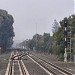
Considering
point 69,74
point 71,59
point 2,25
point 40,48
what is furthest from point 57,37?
point 40,48

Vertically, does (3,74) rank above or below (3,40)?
below

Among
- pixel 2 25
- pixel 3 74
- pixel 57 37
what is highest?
pixel 2 25

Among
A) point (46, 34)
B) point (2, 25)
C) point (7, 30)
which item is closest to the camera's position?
point (2, 25)

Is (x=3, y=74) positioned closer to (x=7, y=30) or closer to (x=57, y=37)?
(x=57, y=37)

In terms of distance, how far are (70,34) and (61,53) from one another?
4043 millimetres

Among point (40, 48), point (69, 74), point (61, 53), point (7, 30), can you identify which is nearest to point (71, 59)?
point (61, 53)

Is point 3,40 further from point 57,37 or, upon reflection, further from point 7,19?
point 57,37

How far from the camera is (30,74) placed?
3059 centimetres

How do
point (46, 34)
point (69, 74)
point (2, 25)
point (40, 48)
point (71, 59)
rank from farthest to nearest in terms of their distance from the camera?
point (46, 34)
point (40, 48)
point (2, 25)
point (71, 59)
point (69, 74)

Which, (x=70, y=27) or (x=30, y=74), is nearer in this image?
(x=30, y=74)

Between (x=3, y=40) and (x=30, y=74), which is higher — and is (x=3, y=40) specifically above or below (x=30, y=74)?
above

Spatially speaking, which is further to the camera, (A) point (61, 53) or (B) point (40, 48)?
(B) point (40, 48)

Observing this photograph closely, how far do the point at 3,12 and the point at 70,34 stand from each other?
204ft

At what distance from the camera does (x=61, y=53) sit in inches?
2591
